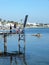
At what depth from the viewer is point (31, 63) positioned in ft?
95.7

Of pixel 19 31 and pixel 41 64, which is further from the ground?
pixel 19 31

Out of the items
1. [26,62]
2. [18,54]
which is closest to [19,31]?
[18,54]

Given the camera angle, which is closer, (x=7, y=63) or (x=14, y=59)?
(x=7, y=63)

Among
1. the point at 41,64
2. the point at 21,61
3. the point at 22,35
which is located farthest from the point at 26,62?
the point at 22,35


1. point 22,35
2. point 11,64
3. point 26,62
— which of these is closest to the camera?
point 11,64

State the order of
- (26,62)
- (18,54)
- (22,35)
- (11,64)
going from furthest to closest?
(22,35) < (18,54) < (26,62) < (11,64)

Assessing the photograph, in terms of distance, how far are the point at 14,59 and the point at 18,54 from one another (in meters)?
2.15

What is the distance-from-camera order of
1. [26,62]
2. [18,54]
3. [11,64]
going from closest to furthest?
[11,64]
[26,62]
[18,54]

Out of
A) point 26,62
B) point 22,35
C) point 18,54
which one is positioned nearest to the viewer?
point 26,62

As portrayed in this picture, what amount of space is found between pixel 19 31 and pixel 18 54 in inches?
235

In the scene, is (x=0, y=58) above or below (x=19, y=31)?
below

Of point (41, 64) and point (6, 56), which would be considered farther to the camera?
point (6, 56)

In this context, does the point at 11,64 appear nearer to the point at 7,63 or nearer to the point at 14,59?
the point at 7,63

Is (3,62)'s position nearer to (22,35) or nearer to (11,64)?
(11,64)
